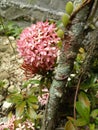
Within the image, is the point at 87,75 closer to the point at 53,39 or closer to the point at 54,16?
the point at 53,39

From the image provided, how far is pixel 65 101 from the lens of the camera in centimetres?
182

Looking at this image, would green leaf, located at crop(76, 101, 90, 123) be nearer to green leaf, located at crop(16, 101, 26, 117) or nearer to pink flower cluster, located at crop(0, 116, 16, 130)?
green leaf, located at crop(16, 101, 26, 117)

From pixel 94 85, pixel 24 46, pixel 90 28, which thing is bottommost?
pixel 94 85

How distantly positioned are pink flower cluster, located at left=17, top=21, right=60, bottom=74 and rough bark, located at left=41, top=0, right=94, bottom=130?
0.14 feet

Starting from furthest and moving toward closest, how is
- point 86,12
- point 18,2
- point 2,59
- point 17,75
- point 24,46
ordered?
point 18,2 → point 2,59 → point 17,75 → point 24,46 → point 86,12

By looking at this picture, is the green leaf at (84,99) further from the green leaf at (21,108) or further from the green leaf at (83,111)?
the green leaf at (21,108)

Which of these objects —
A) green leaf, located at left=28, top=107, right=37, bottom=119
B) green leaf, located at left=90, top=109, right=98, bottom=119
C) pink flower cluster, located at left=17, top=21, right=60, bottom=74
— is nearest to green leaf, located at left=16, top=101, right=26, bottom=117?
green leaf, located at left=28, top=107, right=37, bottom=119

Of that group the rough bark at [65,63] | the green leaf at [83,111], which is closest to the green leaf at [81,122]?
the green leaf at [83,111]

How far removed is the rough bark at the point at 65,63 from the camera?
1.54 m

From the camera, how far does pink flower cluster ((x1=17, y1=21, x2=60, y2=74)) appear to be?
1.59m

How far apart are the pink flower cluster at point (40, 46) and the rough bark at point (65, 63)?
0.14ft

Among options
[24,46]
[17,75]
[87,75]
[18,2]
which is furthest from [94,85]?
[18,2]

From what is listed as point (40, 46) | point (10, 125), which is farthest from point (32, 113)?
point (40, 46)

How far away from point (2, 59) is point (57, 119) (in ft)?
3.56
